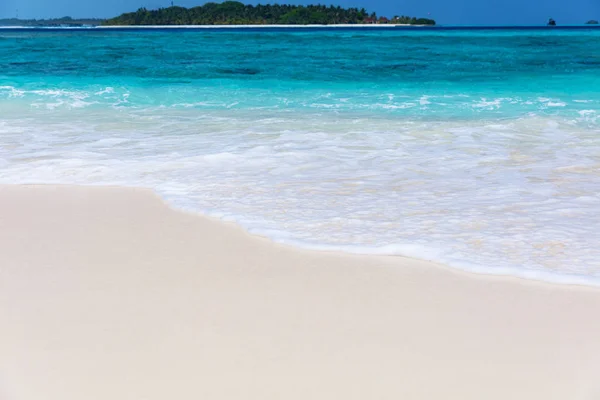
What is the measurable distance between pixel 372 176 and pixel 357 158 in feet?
3.01

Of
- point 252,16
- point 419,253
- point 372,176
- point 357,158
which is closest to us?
point 419,253

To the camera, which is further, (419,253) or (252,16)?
(252,16)

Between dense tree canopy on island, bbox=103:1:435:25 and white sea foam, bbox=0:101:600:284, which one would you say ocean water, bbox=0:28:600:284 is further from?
dense tree canopy on island, bbox=103:1:435:25

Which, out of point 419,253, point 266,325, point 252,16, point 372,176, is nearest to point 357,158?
point 372,176

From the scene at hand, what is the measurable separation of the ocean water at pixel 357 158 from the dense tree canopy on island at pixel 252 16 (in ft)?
405

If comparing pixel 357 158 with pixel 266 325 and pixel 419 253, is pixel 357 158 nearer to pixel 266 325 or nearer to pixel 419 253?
pixel 419 253

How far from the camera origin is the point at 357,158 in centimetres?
705

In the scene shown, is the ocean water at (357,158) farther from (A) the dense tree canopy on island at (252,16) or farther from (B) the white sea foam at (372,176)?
(A) the dense tree canopy on island at (252,16)

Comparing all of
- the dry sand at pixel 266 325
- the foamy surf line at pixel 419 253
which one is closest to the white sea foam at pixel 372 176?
the foamy surf line at pixel 419 253

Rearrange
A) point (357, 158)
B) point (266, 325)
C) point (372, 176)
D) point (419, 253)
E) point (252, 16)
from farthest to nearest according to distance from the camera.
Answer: point (252, 16) < point (357, 158) < point (372, 176) < point (419, 253) < point (266, 325)

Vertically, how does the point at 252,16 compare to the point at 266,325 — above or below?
above

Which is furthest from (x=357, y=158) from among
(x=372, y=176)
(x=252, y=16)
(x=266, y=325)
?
(x=252, y=16)

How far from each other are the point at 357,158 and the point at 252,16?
445ft

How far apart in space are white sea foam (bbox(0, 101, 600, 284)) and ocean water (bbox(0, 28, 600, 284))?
0.02 m
